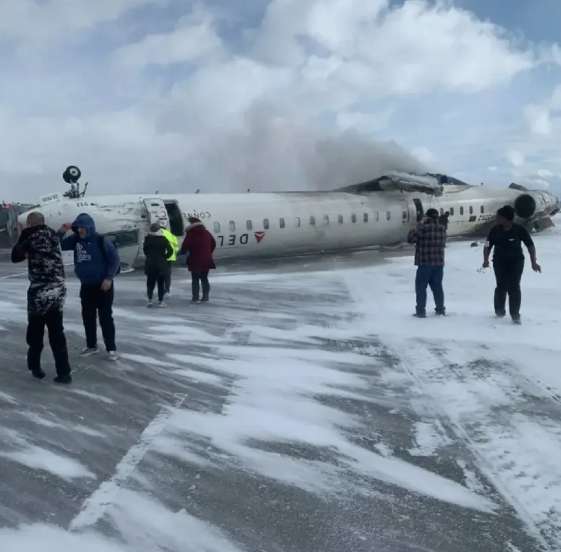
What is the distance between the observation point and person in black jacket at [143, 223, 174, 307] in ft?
36.4

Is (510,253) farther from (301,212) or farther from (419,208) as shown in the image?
(419,208)

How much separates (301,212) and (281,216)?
0.84m

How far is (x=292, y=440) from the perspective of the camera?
4.87 metres

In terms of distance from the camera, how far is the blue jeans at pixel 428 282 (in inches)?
375

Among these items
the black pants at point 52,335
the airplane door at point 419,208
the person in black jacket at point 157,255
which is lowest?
the black pants at point 52,335

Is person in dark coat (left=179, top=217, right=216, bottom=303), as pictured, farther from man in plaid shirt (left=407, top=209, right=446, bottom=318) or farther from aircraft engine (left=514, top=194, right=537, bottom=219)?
aircraft engine (left=514, top=194, right=537, bottom=219)

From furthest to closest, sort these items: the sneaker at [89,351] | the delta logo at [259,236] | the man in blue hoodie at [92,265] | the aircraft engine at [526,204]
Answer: the aircraft engine at [526,204] < the delta logo at [259,236] < the sneaker at [89,351] < the man in blue hoodie at [92,265]

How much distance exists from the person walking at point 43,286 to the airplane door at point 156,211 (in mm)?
10783

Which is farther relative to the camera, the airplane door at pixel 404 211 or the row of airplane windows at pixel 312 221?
the airplane door at pixel 404 211

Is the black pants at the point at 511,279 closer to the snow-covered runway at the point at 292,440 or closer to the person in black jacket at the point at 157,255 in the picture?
the snow-covered runway at the point at 292,440

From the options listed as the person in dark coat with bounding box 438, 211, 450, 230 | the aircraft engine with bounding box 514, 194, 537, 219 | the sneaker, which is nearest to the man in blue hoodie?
the sneaker

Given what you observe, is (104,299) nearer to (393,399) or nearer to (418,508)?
(393,399)

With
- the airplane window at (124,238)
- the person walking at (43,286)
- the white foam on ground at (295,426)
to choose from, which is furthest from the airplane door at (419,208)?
the person walking at (43,286)

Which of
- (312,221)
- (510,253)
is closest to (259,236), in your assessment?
(312,221)
